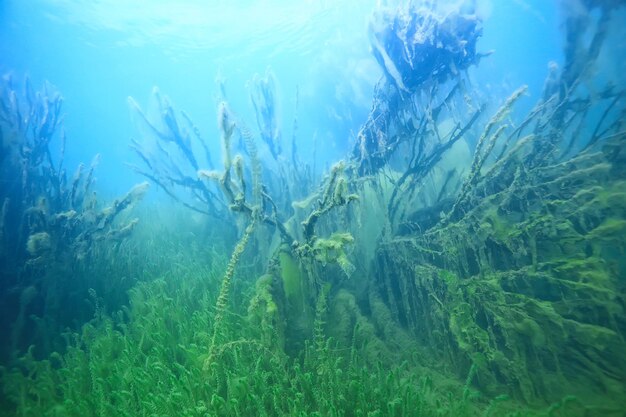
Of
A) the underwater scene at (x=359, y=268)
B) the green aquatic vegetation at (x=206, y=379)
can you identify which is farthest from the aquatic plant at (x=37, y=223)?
the green aquatic vegetation at (x=206, y=379)

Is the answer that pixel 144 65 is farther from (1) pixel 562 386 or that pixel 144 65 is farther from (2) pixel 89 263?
(1) pixel 562 386

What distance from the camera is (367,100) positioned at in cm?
1154

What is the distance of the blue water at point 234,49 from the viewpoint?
41.7 feet

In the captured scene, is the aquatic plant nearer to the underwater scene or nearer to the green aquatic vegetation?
the underwater scene

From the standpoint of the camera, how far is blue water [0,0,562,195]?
41.7 feet

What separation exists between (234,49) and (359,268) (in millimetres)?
33252

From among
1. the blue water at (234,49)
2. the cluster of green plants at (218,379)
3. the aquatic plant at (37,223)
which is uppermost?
the blue water at (234,49)

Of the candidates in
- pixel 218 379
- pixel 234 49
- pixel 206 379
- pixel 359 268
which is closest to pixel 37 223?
pixel 206 379

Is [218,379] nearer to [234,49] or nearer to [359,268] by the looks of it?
[359,268]

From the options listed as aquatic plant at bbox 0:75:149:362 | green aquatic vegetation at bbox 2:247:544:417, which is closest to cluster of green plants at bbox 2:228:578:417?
green aquatic vegetation at bbox 2:247:544:417

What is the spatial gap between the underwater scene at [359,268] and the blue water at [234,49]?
1.48m

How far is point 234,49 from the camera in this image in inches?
1262

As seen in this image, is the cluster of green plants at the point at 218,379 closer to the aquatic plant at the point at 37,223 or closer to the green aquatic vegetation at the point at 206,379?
the green aquatic vegetation at the point at 206,379

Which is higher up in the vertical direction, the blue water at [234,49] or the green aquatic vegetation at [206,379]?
the blue water at [234,49]
